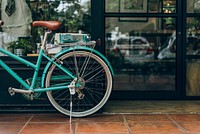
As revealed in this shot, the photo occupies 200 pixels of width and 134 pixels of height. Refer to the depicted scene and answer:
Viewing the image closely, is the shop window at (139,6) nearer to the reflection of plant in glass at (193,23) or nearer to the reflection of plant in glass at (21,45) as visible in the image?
the reflection of plant in glass at (193,23)

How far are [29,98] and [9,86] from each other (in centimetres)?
39

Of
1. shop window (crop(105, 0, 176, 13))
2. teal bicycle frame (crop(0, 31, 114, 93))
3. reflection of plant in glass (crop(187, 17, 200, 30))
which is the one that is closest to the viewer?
teal bicycle frame (crop(0, 31, 114, 93))

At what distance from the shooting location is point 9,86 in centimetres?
545

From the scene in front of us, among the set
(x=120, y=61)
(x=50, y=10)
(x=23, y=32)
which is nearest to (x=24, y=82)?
(x=23, y=32)

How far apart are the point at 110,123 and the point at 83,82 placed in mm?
598

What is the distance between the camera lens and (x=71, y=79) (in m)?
5.15

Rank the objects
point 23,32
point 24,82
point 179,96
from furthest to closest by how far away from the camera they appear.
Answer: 1. point 179,96
2. point 23,32
3. point 24,82

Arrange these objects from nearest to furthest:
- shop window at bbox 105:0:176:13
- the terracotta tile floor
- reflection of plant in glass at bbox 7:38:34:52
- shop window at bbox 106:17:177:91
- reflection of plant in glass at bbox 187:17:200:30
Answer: the terracotta tile floor, reflection of plant in glass at bbox 7:38:34:52, reflection of plant in glass at bbox 187:17:200:30, shop window at bbox 105:0:176:13, shop window at bbox 106:17:177:91

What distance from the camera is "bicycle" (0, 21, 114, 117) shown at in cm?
509

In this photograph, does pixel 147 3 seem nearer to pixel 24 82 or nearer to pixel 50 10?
pixel 50 10

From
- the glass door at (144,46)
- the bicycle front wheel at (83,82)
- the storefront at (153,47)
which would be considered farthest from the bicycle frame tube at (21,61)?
the glass door at (144,46)

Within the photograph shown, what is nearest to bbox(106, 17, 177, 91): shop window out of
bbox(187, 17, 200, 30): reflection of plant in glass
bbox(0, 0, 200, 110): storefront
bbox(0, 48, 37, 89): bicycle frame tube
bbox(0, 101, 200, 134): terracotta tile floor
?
bbox(0, 0, 200, 110): storefront

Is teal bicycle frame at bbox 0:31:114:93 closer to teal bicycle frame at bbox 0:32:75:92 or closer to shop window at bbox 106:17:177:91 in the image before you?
teal bicycle frame at bbox 0:32:75:92

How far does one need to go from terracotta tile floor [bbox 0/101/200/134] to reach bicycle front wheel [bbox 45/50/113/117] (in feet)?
0.53
